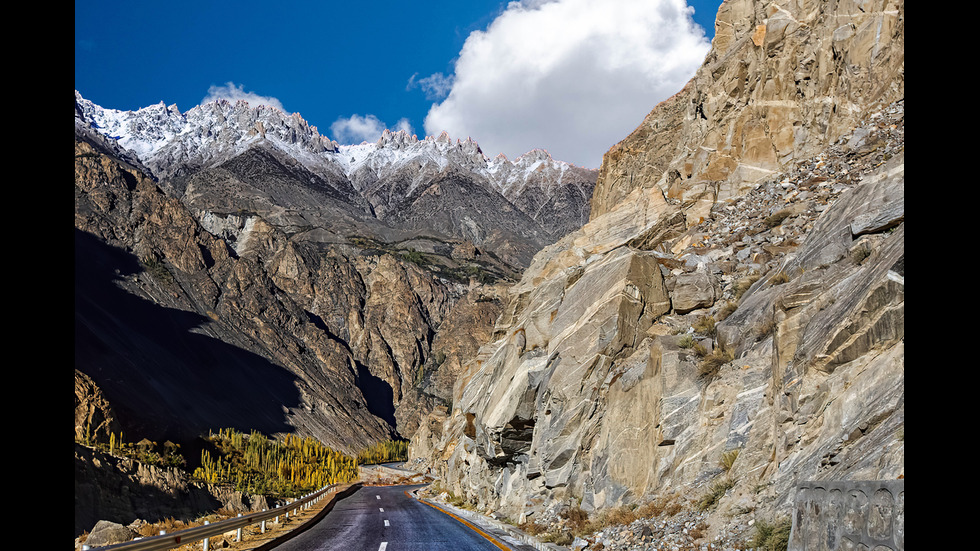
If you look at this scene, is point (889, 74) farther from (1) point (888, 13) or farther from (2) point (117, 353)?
(2) point (117, 353)

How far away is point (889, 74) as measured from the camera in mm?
24000

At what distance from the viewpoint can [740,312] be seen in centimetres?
1683

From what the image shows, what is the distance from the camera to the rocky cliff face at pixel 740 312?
1069cm

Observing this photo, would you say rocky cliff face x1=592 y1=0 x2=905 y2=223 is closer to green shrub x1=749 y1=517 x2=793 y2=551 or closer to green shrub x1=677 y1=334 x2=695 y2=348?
green shrub x1=677 y1=334 x2=695 y2=348

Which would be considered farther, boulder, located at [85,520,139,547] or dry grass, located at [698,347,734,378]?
dry grass, located at [698,347,734,378]

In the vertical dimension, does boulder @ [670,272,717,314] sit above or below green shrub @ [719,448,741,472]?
above

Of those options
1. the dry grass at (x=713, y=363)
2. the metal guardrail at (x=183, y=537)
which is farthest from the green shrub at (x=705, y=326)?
the metal guardrail at (x=183, y=537)

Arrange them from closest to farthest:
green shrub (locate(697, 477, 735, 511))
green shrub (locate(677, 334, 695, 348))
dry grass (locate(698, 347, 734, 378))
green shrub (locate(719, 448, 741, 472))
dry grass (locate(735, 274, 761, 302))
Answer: green shrub (locate(697, 477, 735, 511)), green shrub (locate(719, 448, 741, 472)), dry grass (locate(698, 347, 734, 378)), green shrub (locate(677, 334, 695, 348)), dry grass (locate(735, 274, 761, 302))

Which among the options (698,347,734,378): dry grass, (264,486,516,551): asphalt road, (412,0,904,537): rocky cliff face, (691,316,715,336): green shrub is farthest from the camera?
(691,316,715,336): green shrub

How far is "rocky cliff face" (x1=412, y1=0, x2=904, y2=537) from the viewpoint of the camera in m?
10.7

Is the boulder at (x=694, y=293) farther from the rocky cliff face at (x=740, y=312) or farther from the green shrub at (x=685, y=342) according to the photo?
the green shrub at (x=685, y=342)

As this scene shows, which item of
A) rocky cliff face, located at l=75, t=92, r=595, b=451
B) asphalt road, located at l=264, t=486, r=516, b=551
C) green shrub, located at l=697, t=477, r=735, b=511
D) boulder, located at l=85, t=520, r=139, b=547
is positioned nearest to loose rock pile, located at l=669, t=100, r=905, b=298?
green shrub, located at l=697, t=477, r=735, b=511
